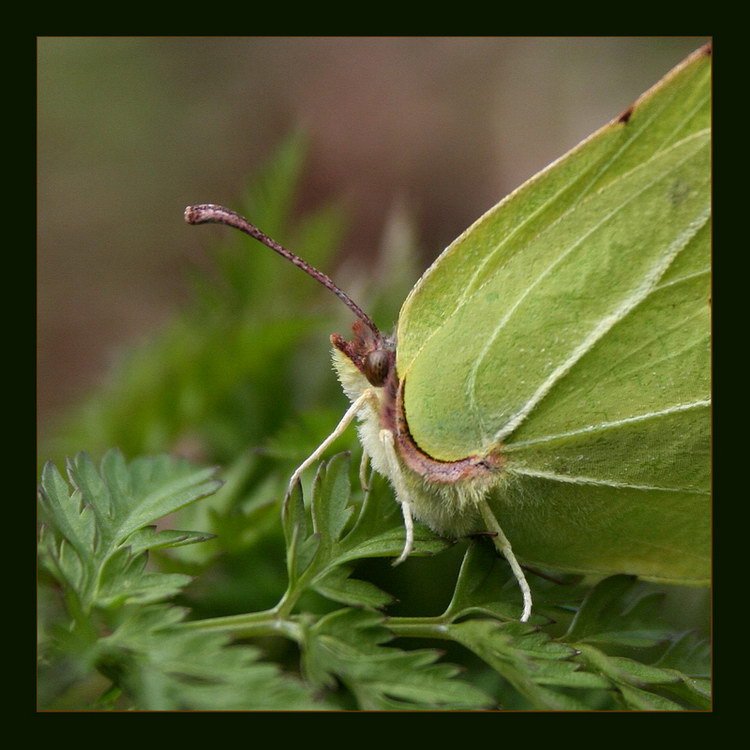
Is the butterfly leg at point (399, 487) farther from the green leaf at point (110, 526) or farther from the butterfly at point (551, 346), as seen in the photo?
the green leaf at point (110, 526)

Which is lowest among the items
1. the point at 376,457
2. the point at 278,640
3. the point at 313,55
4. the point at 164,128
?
the point at 278,640

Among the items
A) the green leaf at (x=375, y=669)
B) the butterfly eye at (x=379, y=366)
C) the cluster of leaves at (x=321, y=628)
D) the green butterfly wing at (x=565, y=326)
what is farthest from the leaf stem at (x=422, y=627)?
the butterfly eye at (x=379, y=366)

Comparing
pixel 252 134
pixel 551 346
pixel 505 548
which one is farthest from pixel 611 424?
pixel 252 134

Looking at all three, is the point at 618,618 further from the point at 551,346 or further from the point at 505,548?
the point at 551,346

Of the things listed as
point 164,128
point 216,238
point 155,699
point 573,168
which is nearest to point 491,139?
point 164,128

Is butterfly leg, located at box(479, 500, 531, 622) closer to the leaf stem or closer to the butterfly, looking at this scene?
the butterfly

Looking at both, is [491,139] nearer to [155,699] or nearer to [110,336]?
[110,336]
